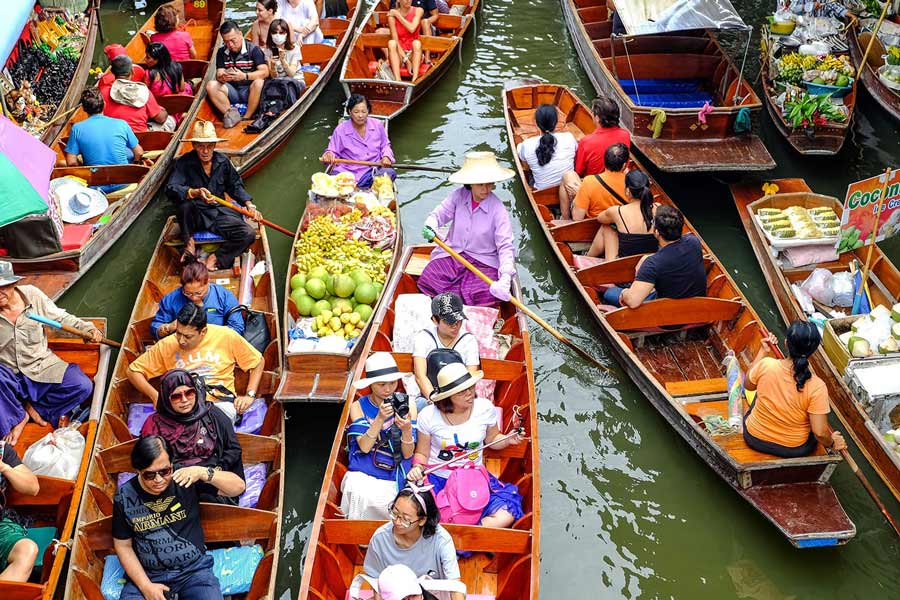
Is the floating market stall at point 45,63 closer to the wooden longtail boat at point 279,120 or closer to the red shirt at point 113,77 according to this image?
the red shirt at point 113,77

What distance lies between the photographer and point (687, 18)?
29.6 feet

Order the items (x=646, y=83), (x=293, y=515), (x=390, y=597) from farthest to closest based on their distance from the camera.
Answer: (x=646, y=83) → (x=293, y=515) → (x=390, y=597)

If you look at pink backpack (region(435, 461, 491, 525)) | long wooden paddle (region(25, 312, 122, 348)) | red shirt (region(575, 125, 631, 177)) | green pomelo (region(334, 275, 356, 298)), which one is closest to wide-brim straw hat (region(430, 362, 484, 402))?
pink backpack (region(435, 461, 491, 525))

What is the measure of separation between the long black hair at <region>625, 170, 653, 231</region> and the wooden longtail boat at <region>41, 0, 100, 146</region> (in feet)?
21.2

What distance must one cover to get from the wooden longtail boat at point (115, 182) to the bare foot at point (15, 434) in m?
1.92

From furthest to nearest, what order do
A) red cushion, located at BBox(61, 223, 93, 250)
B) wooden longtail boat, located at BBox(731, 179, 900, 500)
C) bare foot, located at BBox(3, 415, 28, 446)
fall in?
red cushion, located at BBox(61, 223, 93, 250), wooden longtail boat, located at BBox(731, 179, 900, 500), bare foot, located at BBox(3, 415, 28, 446)

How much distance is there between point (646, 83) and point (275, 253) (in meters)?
5.47

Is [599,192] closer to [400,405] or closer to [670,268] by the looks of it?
[670,268]

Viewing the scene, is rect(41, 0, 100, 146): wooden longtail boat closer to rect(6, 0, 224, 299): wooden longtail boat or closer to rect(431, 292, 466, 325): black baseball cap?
rect(6, 0, 224, 299): wooden longtail boat

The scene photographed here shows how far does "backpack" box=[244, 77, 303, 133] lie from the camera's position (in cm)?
1027

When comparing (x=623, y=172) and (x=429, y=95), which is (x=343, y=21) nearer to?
(x=429, y=95)

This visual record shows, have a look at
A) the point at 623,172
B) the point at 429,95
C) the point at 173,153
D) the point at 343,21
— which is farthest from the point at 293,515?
the point at 343,21

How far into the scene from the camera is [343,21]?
41.2ft

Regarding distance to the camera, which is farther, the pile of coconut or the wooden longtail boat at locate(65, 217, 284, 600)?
the pile of coconut
